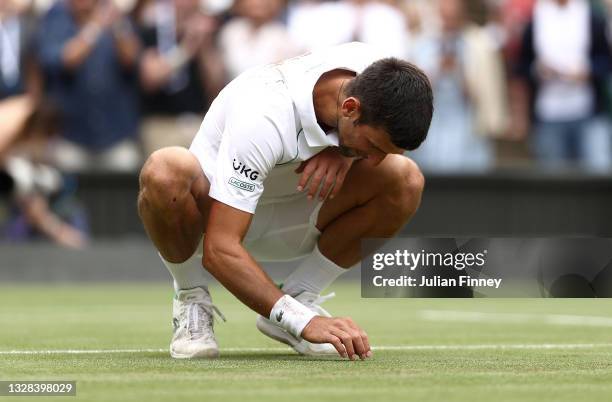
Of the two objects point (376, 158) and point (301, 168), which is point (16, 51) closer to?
point (301, 168)

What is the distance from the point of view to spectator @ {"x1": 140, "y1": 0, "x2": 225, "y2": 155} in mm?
12400

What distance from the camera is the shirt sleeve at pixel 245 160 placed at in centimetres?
498

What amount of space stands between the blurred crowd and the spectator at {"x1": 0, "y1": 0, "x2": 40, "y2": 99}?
1cm

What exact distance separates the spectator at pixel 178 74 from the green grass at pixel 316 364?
13.3ft

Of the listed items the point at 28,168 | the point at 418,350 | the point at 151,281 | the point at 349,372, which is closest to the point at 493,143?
the point at 151,281

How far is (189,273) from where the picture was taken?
565 cm

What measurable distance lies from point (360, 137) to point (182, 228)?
0.95 metres

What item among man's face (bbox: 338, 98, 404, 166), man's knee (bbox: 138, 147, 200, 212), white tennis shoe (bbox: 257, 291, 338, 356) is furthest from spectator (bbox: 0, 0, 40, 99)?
man's face (bbox: 338, 98, 404, 166)

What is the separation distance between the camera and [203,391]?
407 cm

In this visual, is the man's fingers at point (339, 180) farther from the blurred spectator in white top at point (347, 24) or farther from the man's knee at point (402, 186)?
the blurred spectator in white top at point (347, 24)

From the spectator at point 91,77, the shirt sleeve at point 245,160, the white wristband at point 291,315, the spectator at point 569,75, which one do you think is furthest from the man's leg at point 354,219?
the spectator at point 569,75

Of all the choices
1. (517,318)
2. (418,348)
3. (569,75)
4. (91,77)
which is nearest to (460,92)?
(569,75)

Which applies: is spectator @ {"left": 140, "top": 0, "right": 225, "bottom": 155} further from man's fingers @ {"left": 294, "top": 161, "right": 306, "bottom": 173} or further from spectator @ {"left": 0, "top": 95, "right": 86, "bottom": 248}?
man's fingers @ {"left": 294, "top": 161, "right": 306, "bottom": 173}

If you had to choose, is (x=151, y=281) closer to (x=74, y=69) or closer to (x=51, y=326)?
(x=74, y=69)
